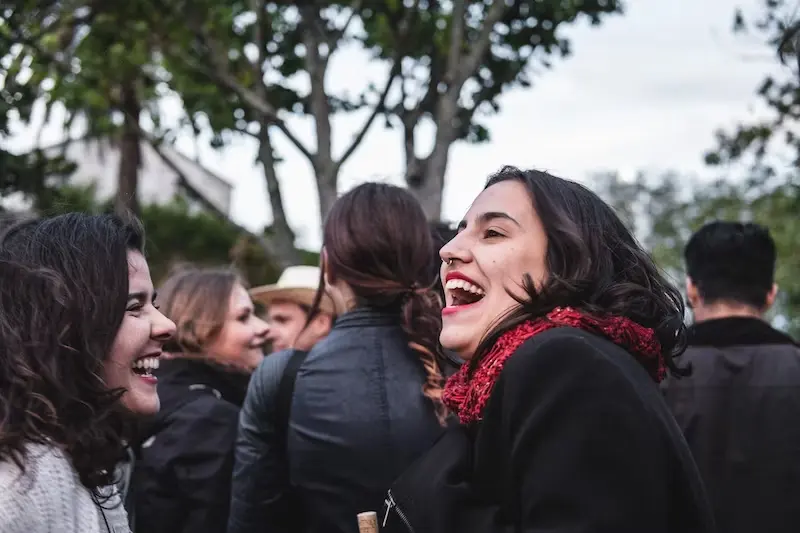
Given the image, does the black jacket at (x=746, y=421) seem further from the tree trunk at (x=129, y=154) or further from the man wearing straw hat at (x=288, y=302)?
the man wearing straw hat at (x=288, y=302)

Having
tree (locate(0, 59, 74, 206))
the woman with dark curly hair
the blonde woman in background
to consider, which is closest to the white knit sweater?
the woman with dark curly hair

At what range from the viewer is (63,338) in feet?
6.92

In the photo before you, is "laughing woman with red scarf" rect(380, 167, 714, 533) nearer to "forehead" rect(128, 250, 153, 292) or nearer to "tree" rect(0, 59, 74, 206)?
"forehead" rect(128, 250, 153, 292)

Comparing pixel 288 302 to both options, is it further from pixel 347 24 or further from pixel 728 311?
pixel 347 24

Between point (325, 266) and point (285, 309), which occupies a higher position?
point (325, 266)

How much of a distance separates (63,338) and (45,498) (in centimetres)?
36

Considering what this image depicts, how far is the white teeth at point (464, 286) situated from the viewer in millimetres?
2135

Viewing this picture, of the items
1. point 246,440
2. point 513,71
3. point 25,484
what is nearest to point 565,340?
point 25,484

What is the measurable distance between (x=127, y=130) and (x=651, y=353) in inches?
369

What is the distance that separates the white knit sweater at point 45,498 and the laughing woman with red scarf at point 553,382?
2.01 feet

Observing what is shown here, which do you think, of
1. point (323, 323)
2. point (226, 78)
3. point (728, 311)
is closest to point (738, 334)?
point (728, 311)

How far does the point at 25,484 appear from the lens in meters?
1.87

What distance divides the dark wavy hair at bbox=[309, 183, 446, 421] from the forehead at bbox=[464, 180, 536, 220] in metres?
0.88

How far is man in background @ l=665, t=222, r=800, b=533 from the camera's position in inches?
139
